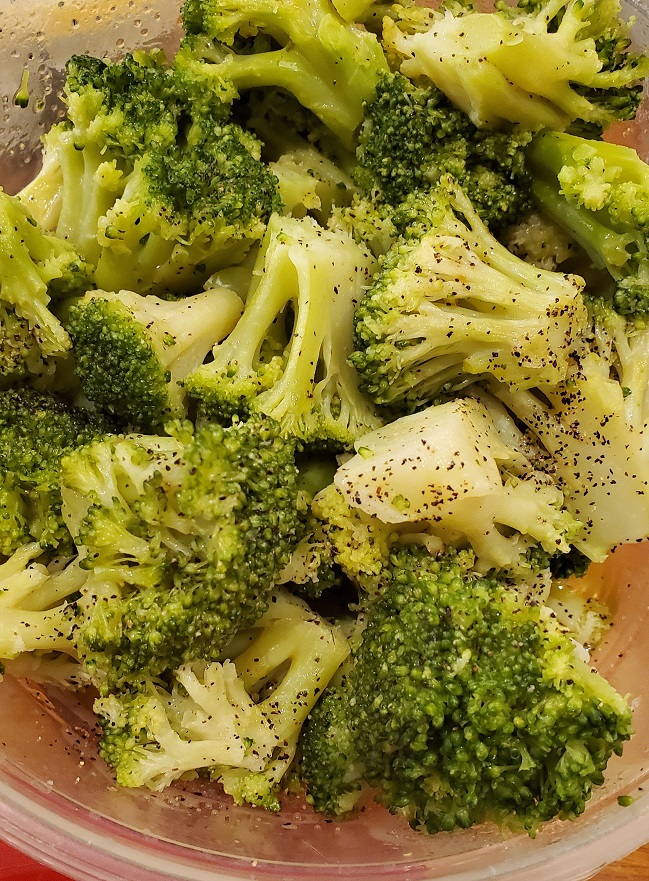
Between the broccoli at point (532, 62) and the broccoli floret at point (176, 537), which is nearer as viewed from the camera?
the broccoli floret at point (176, 537)

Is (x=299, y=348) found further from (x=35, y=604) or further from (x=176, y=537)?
(x=35, y=604)

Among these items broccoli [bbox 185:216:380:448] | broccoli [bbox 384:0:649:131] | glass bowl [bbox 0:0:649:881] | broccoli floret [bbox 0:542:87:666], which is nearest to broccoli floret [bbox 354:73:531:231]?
broccoli [bbox 384:0:649:131]

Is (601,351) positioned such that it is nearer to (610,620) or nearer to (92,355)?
(610,620)

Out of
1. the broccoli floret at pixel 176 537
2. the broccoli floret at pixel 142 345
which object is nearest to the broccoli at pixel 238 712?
the broccoli floret at pixel 176 537

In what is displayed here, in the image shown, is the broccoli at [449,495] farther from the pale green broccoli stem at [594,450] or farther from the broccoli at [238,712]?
the broccoli at [238,712]

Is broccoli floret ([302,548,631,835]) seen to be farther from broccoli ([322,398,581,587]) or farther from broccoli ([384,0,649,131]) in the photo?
broccoli ([384,0,649,131])
